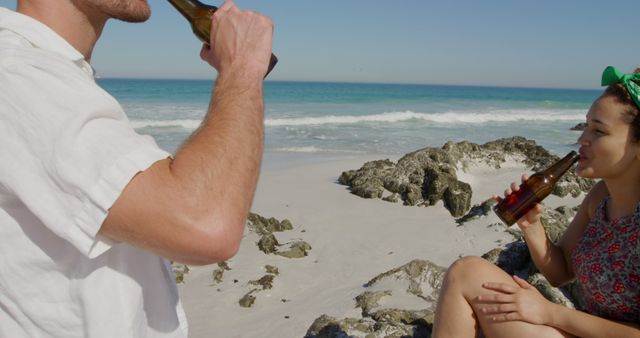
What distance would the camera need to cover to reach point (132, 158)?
112 centimetres

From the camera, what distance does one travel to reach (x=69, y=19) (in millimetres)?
1387

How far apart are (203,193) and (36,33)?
0.54 meters

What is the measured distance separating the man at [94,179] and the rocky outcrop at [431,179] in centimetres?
545

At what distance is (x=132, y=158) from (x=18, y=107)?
230mm

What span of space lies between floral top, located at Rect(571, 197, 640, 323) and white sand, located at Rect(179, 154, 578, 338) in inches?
58.3

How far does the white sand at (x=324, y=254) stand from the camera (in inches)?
171

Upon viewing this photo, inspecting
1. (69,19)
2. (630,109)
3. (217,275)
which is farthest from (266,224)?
(69,19)

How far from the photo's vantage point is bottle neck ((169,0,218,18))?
1761mm

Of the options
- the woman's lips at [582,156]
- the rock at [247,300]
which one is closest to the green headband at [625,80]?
the woman's lips at [582,156]

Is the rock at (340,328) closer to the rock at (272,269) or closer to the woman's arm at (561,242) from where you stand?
the woman's arm at (561,242)

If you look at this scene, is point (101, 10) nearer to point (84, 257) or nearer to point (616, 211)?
point (84, 257)

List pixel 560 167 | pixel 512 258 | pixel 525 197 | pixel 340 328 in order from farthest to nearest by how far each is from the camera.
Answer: pixel 512 258, pixel 340 328, pixel 560 167, pixel 525 197

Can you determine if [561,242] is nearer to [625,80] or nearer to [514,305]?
[514,305]

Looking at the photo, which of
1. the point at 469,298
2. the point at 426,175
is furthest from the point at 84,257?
the point at 426,175
